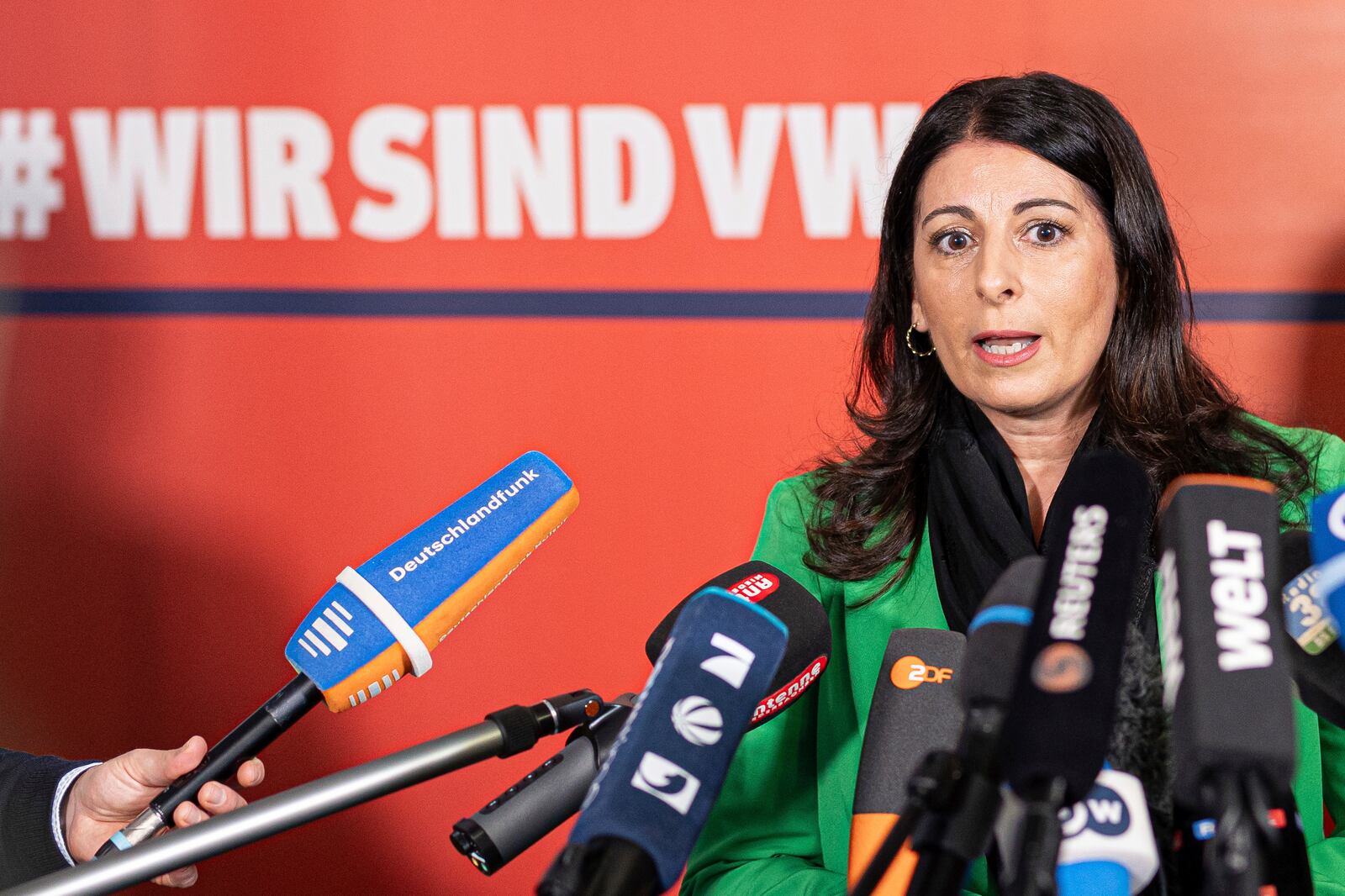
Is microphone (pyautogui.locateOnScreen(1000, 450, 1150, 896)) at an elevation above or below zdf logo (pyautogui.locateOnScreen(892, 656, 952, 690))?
above

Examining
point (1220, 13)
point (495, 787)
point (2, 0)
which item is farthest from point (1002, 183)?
point (2, 0)

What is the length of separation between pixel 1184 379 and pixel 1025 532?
0.94ft

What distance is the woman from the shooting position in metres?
1.36

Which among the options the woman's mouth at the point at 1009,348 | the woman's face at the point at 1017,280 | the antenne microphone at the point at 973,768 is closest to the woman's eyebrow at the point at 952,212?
the woman's face at the point at 1017,280

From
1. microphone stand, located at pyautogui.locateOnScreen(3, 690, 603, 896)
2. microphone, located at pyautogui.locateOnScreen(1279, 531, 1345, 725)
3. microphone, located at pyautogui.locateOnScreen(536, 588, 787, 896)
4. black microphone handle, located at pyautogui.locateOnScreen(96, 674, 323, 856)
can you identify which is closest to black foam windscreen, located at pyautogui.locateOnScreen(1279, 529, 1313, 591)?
microphone, located at pyautogui.locateOnScreen(1279, 531, 1345, 725)

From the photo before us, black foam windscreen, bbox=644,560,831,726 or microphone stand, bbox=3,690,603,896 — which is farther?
black foam windscreen, bbox=644,560,831,726

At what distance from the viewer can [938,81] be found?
1.94 meters

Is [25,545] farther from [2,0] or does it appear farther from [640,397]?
[640,397]

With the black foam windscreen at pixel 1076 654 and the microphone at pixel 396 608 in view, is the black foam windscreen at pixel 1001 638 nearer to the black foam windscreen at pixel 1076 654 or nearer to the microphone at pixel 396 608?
the black foam windscreen at pixel 1076 654

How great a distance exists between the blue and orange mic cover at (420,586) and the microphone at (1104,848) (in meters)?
0.42

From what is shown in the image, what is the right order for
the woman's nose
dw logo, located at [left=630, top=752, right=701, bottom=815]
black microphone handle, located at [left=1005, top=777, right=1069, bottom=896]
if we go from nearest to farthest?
1. black microphone handle, located at [left=1005, top=777, right=1069, bottom=896]
2. dw logo, located at [left=630, top=752, right=701, bottom=815]
3. the woman's nose

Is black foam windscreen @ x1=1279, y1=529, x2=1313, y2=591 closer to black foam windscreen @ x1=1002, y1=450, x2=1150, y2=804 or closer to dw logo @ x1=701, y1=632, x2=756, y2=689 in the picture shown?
black foam windscreen @ x1=1002, y1=450, x2=1150, y2=804

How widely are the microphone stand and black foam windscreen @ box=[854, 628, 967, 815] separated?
0.76 feet

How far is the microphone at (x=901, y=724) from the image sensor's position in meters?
0.74
